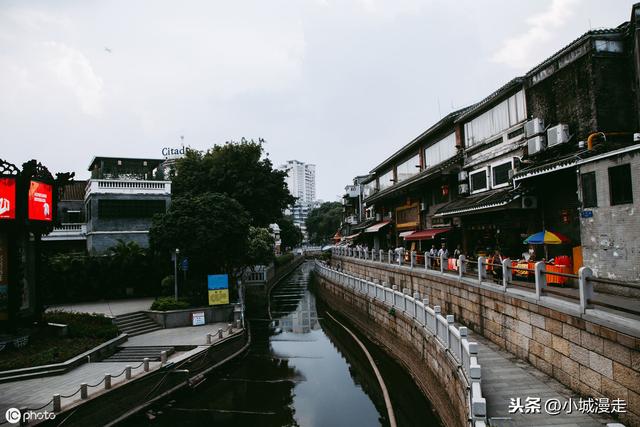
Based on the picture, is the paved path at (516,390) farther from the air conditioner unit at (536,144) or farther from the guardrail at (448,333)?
the air conditioner unit at (536,144)

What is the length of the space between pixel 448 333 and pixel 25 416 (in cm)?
1138

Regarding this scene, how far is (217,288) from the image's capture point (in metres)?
23.0

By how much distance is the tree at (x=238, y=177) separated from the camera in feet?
130

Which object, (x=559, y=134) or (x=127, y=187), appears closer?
(x=559, y=134)

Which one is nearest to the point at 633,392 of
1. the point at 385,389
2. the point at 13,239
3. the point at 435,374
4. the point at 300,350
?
the point at 435,374

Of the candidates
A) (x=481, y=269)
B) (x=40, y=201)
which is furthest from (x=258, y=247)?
(x=481, y=269)

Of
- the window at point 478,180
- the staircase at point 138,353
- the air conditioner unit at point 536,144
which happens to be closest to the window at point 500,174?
the window at point 478,180

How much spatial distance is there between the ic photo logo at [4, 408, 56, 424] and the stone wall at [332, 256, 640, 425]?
12676 mm

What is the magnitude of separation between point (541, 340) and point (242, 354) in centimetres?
1420

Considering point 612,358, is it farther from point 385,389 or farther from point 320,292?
point 320,292

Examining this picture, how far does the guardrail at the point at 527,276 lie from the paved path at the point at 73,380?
11168 mm

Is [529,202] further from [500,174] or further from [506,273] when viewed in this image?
[506,273]

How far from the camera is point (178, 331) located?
20.8m

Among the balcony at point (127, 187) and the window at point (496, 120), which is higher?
the window at point (496, 120)
